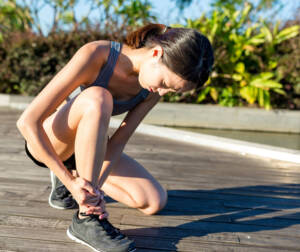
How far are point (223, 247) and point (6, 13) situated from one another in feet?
39.3

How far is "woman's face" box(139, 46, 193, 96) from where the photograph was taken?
155 centimetres

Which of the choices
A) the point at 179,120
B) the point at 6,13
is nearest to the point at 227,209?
the point at 179,120

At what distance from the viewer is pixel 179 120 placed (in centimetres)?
575

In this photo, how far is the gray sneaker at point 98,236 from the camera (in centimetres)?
156

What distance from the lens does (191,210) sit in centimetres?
207

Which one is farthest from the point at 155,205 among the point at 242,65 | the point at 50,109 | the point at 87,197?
the point at 242,65

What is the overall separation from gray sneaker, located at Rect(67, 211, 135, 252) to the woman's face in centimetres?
64

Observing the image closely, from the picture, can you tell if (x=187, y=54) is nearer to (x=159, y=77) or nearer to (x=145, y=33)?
(x=159, y=77)

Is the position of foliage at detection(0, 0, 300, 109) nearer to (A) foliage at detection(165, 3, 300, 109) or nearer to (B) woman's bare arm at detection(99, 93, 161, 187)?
(A) foliage at detection(165, 3, 300, 109)

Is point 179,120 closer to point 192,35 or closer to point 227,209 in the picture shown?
point 227,209

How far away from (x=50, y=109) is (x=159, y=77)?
50 cm

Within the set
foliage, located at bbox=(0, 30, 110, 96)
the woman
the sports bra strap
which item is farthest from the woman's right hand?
foliage, located at bbox=(0, 30, 110, 96)

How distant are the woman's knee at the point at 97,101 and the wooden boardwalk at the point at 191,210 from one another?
60 cm

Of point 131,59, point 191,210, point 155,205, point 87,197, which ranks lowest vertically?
point 191,210
